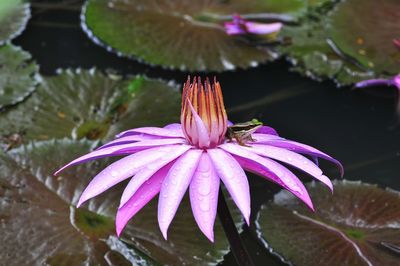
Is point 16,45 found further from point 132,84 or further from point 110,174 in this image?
point 110,174

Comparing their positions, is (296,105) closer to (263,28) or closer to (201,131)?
(263,28)

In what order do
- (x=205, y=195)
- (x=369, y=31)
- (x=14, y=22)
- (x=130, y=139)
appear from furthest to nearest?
(x=14, y=22), (x=369, y=31), (x=130, y=139), (x=205, y=195)

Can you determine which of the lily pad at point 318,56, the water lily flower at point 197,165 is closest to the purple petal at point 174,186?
the water lily flower at point 197,165

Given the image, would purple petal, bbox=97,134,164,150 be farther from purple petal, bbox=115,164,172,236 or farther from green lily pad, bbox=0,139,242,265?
green lily pad, bbox=0,139,242,265

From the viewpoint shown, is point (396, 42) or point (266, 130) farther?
point (396, 42)

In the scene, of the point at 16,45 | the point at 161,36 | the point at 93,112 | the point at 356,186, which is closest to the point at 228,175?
the point at 356,186

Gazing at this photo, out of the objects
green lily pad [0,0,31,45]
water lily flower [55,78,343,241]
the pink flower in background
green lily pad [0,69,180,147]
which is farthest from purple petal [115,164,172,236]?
green lily pad [0,0,31,45]

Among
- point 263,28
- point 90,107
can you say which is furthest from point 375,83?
point 90,107
